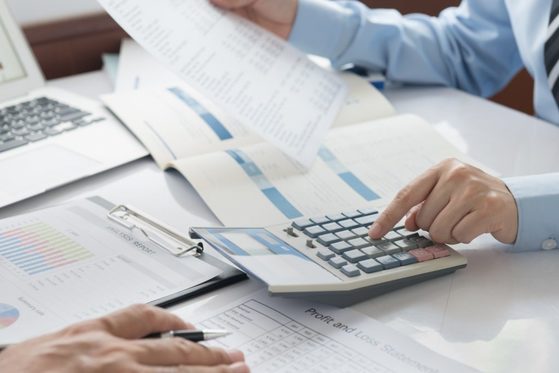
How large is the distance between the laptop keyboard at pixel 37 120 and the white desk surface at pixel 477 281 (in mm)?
131

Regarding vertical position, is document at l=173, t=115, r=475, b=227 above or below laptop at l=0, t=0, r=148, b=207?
below

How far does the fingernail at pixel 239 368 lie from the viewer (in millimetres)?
557

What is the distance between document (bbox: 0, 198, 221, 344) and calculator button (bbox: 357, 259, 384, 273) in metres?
0.14

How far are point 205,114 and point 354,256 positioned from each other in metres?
0.45

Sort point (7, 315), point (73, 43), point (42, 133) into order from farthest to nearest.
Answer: point (73, 43) < point (42, 133) < point (7, 315)

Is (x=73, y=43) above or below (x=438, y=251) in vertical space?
above

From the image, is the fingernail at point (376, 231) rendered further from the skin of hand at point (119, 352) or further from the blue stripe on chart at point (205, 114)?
the blue stripe on chart at point (205, 114)

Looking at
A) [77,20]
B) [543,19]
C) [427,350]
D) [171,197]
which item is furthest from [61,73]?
[427,350]

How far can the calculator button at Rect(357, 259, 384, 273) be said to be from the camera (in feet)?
2.23

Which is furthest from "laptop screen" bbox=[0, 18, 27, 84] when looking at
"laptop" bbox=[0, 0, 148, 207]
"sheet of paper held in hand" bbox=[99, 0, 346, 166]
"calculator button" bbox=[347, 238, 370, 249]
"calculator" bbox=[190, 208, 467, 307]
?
"calculator button" bbox=[347, 238, 370, 249]

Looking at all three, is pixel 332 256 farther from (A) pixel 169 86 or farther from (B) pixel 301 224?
(A) pixel 169 86

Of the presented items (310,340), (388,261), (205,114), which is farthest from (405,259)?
(205,114)

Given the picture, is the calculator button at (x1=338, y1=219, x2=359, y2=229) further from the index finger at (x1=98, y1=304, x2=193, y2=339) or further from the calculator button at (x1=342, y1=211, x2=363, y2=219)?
the index finger at (x1=98, y1=304, x2=193, y2=339)

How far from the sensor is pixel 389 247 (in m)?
0.72
